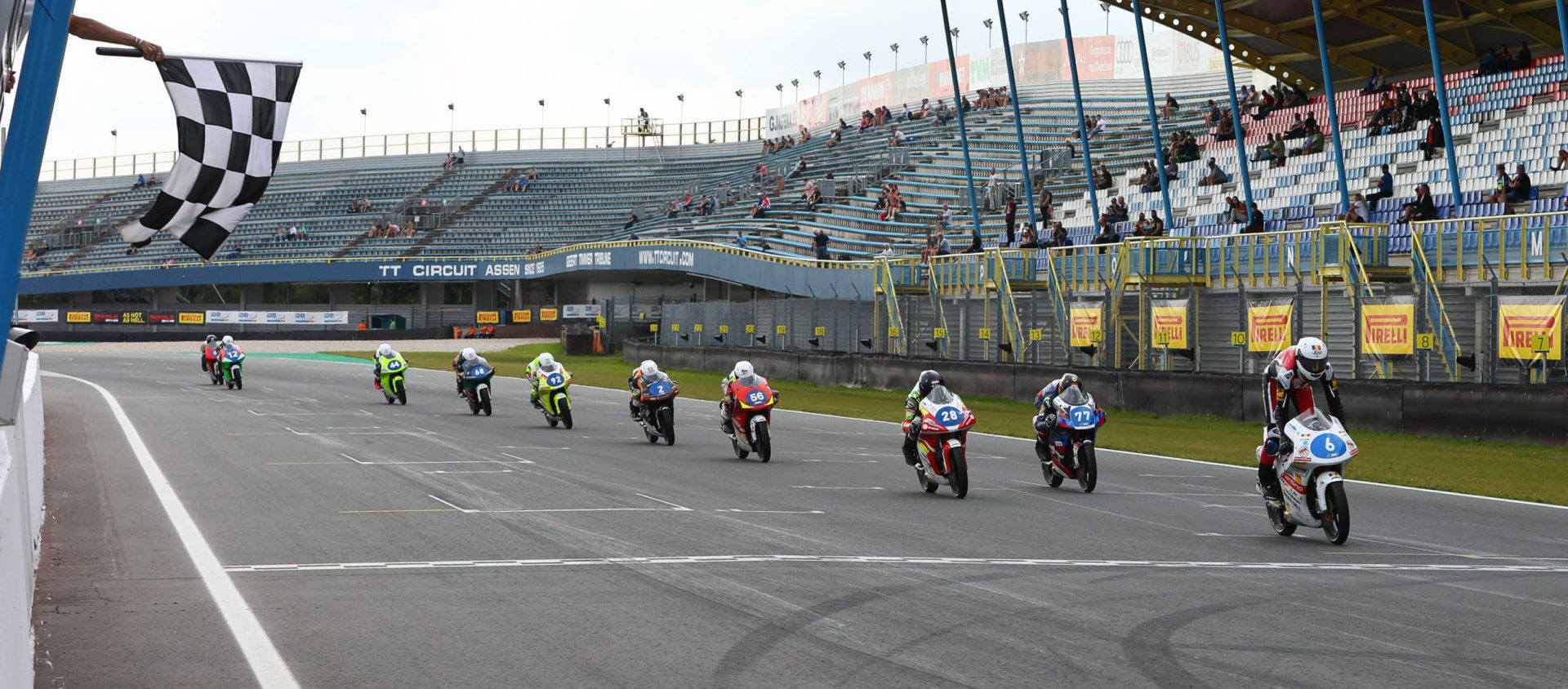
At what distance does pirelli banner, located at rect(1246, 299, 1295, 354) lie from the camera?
21.6 m

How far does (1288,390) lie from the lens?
10.6 metres

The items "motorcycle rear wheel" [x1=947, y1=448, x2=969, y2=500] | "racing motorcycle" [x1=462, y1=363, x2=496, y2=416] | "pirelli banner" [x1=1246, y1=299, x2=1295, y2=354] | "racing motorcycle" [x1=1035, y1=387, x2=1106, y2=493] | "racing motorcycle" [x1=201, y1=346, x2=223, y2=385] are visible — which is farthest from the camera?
"racing motorcycle" [x1=201, y1=346, x2=223, y2=385]

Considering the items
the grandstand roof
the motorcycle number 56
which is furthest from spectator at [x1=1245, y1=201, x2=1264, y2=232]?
the motorcycle number 56

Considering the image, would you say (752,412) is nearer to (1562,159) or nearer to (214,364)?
(1562,159)

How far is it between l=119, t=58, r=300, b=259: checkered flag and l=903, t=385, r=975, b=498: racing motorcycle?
7.65m

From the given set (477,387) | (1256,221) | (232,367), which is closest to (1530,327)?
(1256,221)

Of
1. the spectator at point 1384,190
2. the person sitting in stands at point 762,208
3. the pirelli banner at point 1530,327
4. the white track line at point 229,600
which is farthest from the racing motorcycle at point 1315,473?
the person sitting in stands at point 762,208

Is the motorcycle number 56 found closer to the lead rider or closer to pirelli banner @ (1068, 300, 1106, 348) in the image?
the lead rider

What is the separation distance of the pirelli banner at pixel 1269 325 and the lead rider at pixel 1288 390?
37.0 ft

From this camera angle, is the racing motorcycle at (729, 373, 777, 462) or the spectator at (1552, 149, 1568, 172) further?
the spectator at (1552, 149, 1568, 172)

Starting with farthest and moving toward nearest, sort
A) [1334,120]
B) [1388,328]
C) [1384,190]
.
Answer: [1384,190] → [1334,120] → [1388,328]

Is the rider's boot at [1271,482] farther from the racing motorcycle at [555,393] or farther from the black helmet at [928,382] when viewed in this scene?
the racing motorcycle at [555,393]

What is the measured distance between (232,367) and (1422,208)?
23065 mm

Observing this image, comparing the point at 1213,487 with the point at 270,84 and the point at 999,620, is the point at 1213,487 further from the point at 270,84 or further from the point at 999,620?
the point at 270,84
